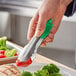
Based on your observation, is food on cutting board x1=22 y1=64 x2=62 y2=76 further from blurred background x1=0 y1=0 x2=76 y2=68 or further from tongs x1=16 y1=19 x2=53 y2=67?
blurred background x1=0 y1=0 x2=76 y2=68

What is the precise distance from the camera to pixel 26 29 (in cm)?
236

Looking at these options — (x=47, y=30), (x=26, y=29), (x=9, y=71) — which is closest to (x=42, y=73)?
(x=9, y=71)

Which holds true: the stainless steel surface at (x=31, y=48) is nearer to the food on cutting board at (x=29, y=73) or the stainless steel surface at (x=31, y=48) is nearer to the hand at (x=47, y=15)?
the hand at (x=47, y=15)

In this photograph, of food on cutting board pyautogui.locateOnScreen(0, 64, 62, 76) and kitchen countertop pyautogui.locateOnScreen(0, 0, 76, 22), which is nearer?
food on cutting board pyautogui.locateOnScreen(0, 64, 62, 76)

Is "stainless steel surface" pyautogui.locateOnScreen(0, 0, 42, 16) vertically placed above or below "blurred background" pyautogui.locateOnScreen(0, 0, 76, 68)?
above

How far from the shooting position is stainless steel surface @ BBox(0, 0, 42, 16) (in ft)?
Answer: 7.29

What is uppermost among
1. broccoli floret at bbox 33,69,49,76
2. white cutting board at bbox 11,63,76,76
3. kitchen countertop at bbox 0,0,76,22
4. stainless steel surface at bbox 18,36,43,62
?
kitchen countertop at bbox 0,0,76,22

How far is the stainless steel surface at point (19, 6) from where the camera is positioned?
87.5 inches

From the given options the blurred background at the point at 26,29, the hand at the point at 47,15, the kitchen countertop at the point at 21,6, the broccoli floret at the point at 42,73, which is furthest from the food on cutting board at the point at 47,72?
the kitchen countertop at the point at 21,6

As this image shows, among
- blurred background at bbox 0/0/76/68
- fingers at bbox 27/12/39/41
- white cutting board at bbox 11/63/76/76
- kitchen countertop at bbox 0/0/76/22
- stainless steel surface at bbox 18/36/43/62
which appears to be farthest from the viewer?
kitchen countertop at bbox 0/0/76/22

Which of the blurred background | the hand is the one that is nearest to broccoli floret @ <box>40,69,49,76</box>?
the hand

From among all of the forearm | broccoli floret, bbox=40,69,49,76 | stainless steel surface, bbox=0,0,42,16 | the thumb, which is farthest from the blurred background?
the thumb

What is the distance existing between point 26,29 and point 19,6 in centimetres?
22

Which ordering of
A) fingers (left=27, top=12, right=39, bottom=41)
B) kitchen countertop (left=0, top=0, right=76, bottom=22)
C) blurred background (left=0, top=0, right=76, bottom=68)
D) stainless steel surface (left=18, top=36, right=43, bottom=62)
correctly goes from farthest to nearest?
kitchen countertop (left=0, top=0, right=76, bottom=22)
blurred background (left=0, top=0, right=76, bottom=68)
fingers (left=27, top=12, right=39, bottom=41)
stainless steel surface (left=18, top=36, right=43, bottom=62)
